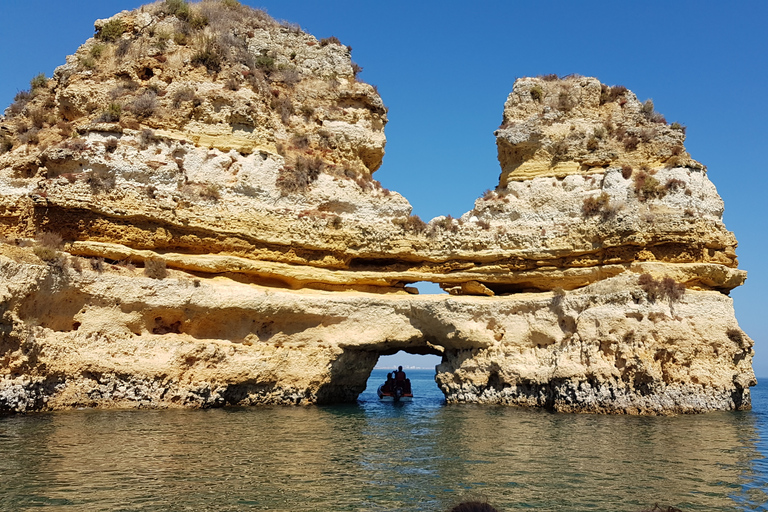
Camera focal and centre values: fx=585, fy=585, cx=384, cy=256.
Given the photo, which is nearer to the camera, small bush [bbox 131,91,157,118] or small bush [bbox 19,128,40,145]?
small bush [bbox 19,128,40,145]

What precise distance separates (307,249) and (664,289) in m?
11.9

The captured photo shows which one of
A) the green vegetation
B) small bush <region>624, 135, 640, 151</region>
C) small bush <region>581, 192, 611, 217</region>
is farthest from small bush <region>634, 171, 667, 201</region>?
the green vegetation

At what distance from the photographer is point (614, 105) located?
2342 cm

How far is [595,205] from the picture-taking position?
20500 millimetres

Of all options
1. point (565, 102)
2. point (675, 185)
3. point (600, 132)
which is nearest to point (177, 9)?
point (565, 102)

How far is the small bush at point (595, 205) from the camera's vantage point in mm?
20453

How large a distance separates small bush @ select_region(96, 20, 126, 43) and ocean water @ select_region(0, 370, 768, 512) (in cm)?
1522

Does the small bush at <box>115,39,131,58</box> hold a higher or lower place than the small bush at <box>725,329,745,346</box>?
higher

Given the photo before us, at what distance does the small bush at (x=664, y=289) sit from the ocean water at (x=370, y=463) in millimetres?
3672

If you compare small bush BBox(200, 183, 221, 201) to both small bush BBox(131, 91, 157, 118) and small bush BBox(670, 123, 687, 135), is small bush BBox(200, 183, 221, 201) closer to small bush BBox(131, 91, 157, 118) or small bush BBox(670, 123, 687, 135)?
small bush BBox(131, 91, 157, 118)

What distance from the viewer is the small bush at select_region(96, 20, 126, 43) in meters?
23.3

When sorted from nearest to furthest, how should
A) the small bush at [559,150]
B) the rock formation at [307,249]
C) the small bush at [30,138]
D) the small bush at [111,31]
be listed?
the rock formation at [307,249], the small bush at [30,138], the small bush at [559,150], the small bush at [111,31]

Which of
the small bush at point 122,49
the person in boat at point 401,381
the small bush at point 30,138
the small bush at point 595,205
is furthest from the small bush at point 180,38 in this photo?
the person in boat at point 401,381

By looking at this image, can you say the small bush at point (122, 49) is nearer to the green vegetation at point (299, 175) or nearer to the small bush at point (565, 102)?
the green vegetation at point (299, 175)
